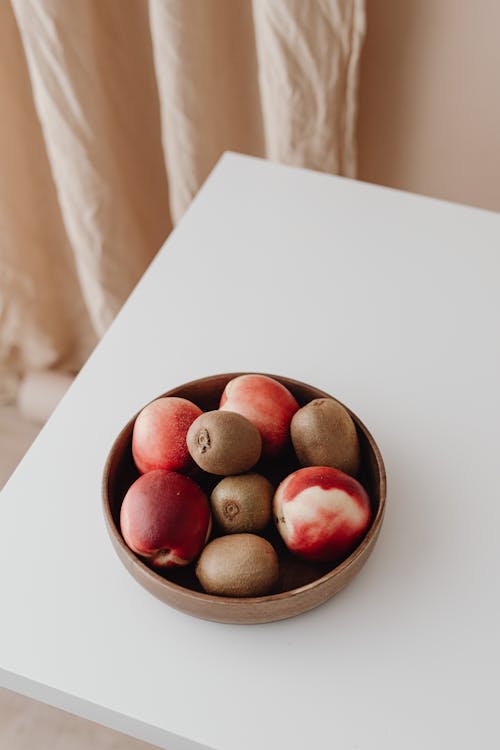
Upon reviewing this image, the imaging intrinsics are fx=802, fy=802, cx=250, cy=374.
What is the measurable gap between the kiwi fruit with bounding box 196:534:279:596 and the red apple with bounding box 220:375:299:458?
85 mm

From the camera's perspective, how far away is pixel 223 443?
20.2 inches

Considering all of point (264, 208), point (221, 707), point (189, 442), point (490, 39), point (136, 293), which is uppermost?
point (490, 39)

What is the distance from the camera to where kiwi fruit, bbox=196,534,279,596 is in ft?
1.61

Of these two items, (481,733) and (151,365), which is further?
(151,365)

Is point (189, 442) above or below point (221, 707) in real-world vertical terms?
above

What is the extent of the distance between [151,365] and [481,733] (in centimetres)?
38

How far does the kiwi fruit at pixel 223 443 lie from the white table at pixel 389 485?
11 cm

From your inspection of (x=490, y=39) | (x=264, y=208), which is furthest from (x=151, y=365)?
(x=490, y=39)

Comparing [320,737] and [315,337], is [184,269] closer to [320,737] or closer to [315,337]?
[315,337]

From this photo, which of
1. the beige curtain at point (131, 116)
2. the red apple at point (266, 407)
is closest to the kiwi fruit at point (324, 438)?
the red apple at point (266, 407)

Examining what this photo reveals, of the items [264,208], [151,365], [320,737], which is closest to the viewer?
[320,737]

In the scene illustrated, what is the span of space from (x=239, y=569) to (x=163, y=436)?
0.36 feet

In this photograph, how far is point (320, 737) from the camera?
1.59 ft

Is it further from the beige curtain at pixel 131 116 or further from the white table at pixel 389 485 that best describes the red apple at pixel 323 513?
the beige curtain at pixel 131 116
